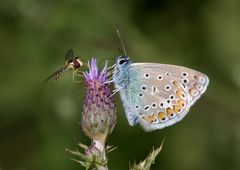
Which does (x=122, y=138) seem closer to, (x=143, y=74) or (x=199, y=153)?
(x=199, y=153)

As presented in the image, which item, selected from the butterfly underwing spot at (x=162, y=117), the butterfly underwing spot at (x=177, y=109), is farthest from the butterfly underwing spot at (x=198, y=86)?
the butterfly underwing spot at (x=162, y=117)

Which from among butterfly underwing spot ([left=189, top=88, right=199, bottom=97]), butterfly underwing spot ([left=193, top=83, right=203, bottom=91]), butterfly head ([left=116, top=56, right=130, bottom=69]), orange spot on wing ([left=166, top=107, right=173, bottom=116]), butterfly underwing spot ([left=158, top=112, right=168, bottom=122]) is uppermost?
butterfly head ([left=116, top=56, right=130, bottom=69])

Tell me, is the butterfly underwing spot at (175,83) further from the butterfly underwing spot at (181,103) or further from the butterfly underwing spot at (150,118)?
the butterfly underwing spot at (150,118)

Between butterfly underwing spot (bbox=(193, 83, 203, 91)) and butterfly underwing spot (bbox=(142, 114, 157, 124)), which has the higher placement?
butterfly underwing spot (bbox=(193, 83, 203, 91))

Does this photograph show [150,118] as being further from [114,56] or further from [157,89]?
[114,56]

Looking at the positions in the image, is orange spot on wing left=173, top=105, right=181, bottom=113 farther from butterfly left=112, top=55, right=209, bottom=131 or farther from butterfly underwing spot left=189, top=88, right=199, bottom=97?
butterfly underwing spot left=189, top=88, right=199, bottom=97

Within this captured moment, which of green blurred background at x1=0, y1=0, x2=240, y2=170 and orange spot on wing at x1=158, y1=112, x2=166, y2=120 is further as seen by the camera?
green blurred background at x1=0, y1=0, x2=240, y2=170

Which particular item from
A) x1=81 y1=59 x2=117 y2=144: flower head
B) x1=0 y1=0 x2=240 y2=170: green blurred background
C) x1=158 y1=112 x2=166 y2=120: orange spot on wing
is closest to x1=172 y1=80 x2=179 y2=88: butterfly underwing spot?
x1=158 y1=112 x2=166 y2=120: orange spot on wing

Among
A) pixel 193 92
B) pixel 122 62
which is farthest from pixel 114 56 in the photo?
pixel 193 92
